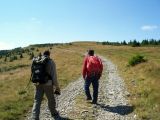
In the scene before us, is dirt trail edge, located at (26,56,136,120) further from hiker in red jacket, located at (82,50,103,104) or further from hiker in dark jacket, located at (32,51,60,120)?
hiker in red jacket, located at (82,50,103,104)

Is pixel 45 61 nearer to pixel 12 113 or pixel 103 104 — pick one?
pixel 12 113

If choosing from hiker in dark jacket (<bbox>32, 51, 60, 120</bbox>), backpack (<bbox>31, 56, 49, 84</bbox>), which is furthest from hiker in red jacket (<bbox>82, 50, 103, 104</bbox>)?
backpack (<bbox>31, 56, 49, 84</bbox>)

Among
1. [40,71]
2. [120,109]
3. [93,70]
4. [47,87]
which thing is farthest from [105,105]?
[40,71]

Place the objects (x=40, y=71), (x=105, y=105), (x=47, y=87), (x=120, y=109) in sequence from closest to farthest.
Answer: (x=40, y=71) → (x=47, y=87) → (x=120, y=109) → (x=105, y=105)

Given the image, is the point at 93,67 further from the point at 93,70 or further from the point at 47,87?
the point at 47,87

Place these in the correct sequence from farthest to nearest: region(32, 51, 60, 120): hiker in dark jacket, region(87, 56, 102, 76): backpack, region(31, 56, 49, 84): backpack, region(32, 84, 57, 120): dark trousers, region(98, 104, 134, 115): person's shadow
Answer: region(87, 56, 102, 76): backpack
region(98, 104, 134, 115): person's shadow
region(32, 84, 57, 120): dark trousers
region(32, 51, 60, 120): hiker in dark jacket
region(31, 56, 49, 84): backpack

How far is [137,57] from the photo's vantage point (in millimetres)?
35688

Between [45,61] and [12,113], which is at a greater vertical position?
[45,61]

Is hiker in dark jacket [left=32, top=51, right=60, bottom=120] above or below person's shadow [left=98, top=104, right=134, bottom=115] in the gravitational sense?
above

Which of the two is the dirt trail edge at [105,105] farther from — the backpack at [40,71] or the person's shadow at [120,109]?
the backpack at [40,71]

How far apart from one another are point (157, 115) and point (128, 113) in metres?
1.36

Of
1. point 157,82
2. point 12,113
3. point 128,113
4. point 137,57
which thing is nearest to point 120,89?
point 157,82

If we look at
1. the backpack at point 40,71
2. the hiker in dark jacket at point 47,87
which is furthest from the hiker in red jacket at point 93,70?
the backpack at point 40,71

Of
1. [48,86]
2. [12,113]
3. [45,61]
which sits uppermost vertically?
[45,61]
